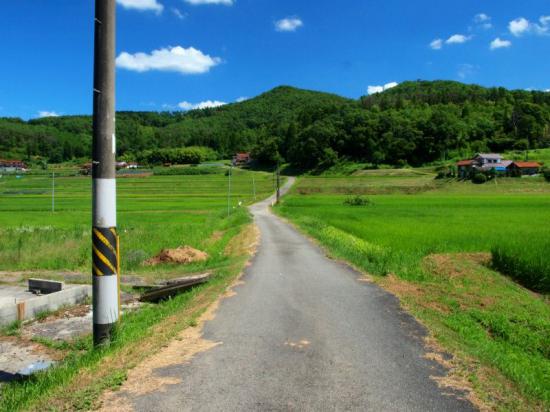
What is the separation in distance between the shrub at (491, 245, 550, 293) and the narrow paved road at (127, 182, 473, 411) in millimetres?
7437

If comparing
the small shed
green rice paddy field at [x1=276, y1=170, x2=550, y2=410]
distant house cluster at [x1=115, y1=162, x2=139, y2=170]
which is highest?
A: distant house cluster at [x1=115, y1=162, x2=139, y2=170]

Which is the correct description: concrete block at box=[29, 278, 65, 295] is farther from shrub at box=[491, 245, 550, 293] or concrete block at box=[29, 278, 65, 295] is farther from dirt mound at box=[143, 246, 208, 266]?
shrub at box=[491, 245, 550, 293]

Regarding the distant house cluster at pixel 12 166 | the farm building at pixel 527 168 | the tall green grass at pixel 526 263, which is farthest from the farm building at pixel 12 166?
→ the tall green grass at pixel 526 263

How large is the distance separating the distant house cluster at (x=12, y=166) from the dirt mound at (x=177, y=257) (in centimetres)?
10746

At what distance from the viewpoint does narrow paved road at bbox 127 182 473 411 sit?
14.8 ft

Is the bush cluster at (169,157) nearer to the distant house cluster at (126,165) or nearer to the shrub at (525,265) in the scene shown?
the distant house cluster at (126,165)

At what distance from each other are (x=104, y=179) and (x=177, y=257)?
1379 cm

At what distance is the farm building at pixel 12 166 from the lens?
11143cm

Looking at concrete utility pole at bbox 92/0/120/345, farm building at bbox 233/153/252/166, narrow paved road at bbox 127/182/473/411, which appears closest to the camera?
narrow paved road at bbox 127/182/473/411

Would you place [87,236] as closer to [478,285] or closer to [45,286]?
[45,286]

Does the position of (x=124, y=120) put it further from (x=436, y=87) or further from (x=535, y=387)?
(x=535, y=387)

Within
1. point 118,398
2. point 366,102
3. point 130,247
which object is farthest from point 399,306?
point 366,102

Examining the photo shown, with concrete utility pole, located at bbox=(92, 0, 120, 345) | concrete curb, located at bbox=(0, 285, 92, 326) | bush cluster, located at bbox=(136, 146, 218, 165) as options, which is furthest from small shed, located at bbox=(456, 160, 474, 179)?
bush cluster, located at bbox=(136, 146, 218, 165)

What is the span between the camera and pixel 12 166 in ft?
389
